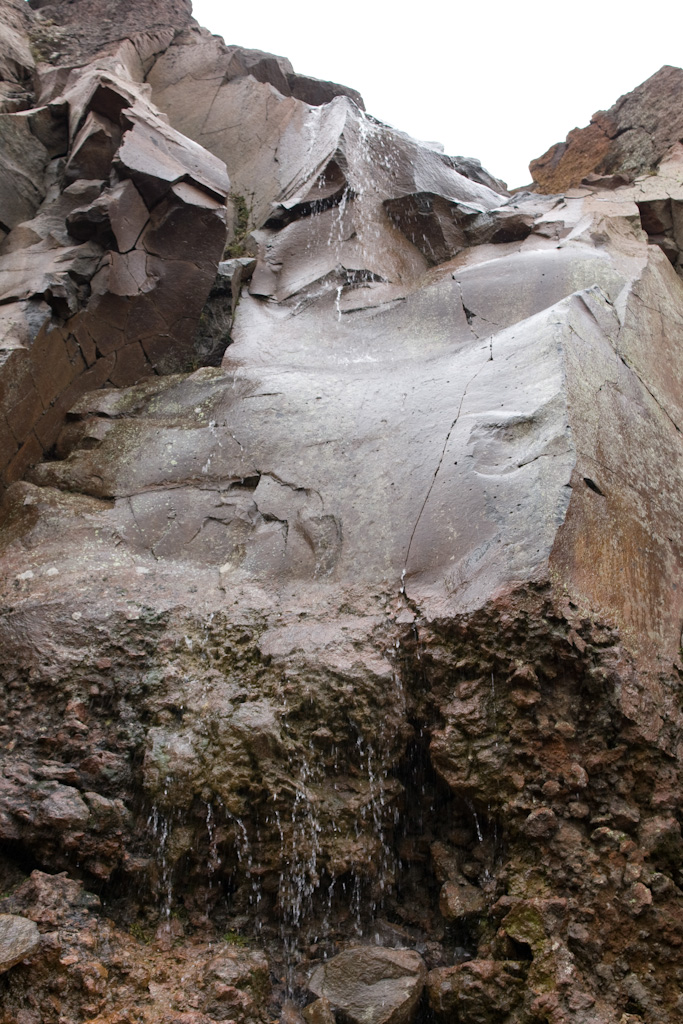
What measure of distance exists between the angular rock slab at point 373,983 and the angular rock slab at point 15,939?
1026 mm

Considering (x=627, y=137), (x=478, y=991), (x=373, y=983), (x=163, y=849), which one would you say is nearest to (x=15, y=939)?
(x=163, y=849)

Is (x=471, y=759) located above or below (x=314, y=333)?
below

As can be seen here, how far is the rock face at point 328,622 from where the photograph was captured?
294 cm

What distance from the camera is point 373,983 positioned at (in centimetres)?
298

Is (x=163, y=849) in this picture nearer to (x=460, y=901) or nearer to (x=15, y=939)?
(x=15, y=939)

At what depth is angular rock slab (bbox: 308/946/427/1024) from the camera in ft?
9.49

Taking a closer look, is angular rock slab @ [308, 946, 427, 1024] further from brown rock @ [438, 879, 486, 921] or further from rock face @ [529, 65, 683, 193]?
rock face @ [529, 65, 683, 193]

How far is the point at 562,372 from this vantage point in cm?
421

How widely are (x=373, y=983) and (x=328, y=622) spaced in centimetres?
142

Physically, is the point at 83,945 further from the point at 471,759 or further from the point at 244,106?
the point at 244,106

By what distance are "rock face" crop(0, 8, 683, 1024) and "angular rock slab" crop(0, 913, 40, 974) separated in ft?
0.17

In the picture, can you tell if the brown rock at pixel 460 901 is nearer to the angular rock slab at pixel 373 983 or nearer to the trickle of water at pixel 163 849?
the angular rock slab at pixel 373 983

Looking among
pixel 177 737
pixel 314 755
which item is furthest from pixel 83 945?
pixel 314 755

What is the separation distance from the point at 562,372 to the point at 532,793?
7.13 feet
